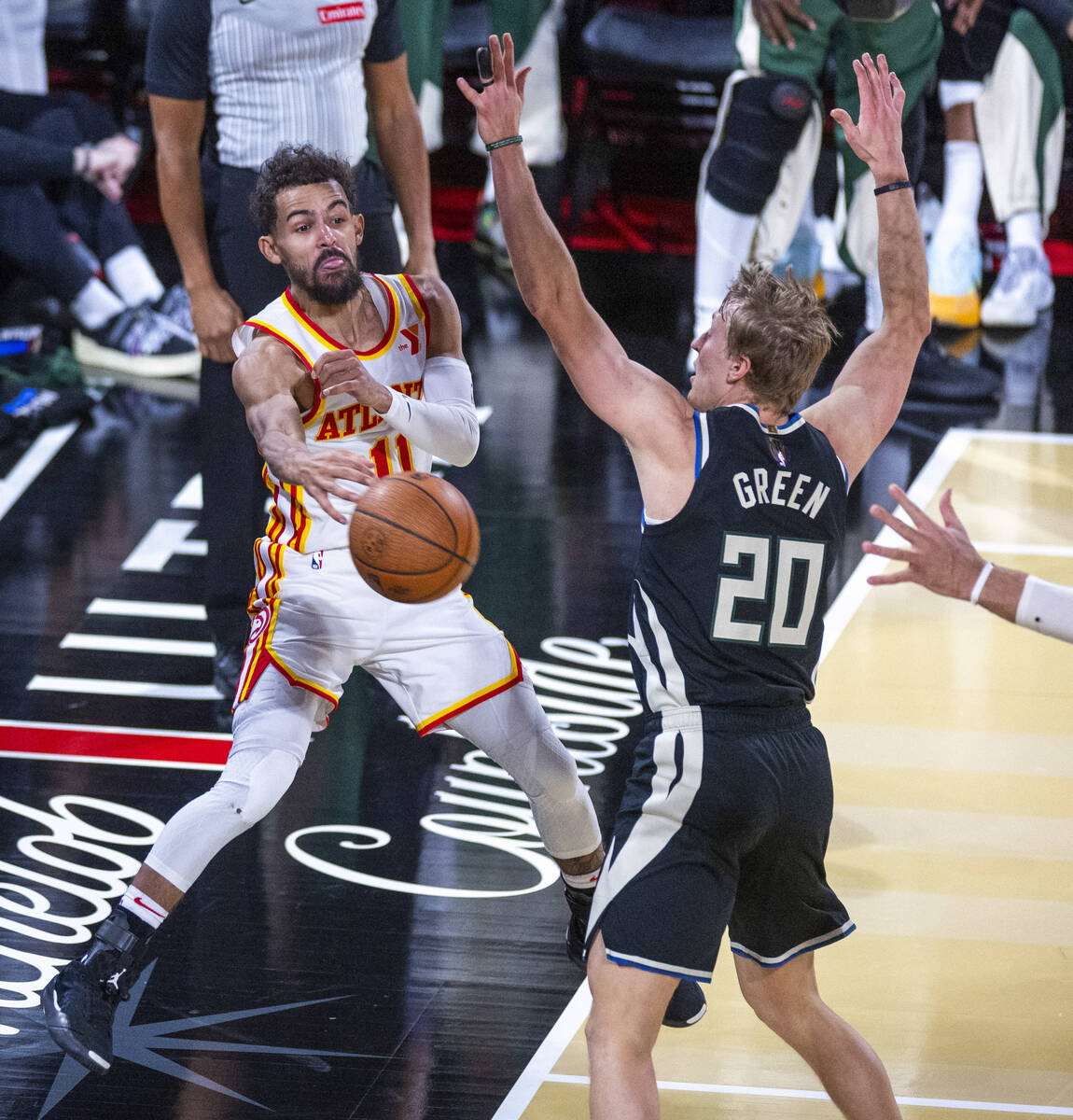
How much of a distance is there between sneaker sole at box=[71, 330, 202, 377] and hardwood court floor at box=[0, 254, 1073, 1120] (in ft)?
3.87

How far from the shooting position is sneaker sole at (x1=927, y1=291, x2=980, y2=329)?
9.13 meters

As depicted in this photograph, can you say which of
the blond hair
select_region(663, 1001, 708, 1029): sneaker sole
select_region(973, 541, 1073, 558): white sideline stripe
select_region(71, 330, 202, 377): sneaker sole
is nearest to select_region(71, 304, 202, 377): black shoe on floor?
select_region(71, 330, 202, 377): sneaker sole

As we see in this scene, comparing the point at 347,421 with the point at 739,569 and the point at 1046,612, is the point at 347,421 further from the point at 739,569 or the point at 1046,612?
the point at 1046,612

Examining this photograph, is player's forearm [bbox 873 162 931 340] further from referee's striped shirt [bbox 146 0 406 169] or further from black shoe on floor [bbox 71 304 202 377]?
black shoe on floor [bbox 71 304 202 377]

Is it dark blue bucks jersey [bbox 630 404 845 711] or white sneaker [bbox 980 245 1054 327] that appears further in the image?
white sneaker [bbox 980 245 1054 327]

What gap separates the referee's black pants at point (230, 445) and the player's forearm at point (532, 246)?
1.85 m

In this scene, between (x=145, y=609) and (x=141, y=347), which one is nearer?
(x=145, y=609)

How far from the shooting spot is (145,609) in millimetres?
6191

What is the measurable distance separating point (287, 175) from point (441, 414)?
2.28 ft

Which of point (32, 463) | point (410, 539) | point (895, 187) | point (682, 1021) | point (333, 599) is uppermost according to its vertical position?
point (895, 187)

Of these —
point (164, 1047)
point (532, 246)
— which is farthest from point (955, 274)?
point (164, 1047)

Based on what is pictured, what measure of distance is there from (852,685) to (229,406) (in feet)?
6.73

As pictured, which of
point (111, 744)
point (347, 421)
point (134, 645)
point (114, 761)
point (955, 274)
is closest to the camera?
point (347, 421)

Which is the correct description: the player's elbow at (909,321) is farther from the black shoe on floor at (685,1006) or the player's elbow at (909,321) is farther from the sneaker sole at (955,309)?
the sneaker sole at (955,309)
